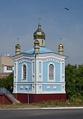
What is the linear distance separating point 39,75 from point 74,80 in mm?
8368

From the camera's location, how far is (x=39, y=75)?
46812 mm

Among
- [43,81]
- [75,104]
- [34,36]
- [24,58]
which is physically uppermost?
[34,36]

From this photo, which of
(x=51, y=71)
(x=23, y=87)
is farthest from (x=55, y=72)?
(x=23, y=87)

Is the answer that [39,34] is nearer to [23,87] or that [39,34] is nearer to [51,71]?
[51,71]

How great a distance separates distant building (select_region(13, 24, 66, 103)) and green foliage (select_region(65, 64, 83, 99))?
317 centimetres

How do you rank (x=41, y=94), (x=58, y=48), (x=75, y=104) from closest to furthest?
1. (x=75, y=104)
2. (x=41, y=94)
3. (x=58, y=48)

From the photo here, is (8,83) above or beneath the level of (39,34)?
beneath

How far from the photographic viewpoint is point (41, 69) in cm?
4688

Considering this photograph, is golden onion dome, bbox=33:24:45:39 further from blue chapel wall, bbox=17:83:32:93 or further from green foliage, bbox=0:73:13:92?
green foliage, bbox=0:73:13:92

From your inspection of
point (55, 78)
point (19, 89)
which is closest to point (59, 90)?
point (55, 78)

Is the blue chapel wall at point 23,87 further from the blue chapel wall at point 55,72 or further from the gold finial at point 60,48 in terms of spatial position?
the gold finial at point 60,48

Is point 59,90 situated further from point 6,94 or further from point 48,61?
point 6,94

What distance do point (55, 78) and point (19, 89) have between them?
5.54 meters

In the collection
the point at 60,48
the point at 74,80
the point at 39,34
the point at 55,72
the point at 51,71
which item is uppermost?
the point at 39,34
